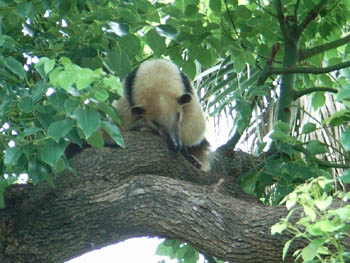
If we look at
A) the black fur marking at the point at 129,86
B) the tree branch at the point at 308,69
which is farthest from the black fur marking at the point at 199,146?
the tree branch at the point at 308,69

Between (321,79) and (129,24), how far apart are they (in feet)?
6.68

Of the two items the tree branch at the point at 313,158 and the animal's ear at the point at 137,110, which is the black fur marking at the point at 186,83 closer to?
the animal's ear at the point at 137,110

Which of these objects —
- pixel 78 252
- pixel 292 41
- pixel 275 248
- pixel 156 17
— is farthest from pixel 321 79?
pixel 78 252

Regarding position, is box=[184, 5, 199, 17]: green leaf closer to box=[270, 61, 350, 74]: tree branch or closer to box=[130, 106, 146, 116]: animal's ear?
box=[270, 61, 350, 74]: tree branch

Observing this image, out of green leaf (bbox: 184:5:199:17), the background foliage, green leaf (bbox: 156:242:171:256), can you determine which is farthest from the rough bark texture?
green leaf (bbox: 156:242:171:256)

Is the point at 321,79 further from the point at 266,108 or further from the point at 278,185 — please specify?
the point at 266,108

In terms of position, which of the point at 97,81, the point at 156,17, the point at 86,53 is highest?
the point at 156,17

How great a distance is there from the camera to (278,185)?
15.4 feet

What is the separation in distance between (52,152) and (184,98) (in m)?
2.28

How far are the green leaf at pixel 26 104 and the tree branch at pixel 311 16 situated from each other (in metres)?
2.33

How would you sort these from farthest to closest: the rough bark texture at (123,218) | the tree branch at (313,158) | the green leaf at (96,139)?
1. the tree branch at (313,158)
2. the rough bark texture at (123,218)
3. the green leaf at (96,139)

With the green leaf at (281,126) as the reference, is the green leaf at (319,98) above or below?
above

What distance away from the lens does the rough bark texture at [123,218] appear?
4.08m

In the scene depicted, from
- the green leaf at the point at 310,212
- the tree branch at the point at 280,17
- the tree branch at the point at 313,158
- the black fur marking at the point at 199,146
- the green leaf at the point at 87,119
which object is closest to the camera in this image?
the green leaf at the point at 310,212
